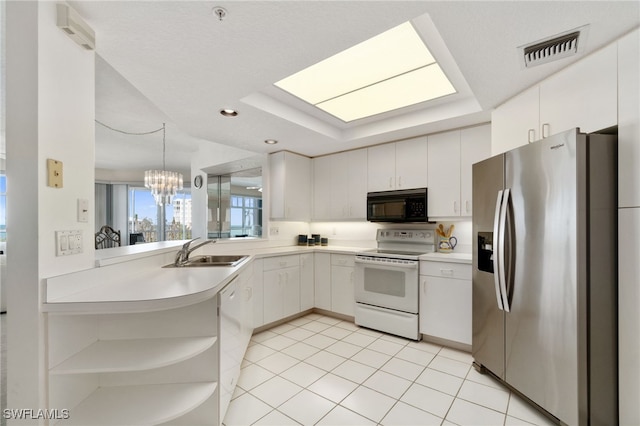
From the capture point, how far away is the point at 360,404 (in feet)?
6.45

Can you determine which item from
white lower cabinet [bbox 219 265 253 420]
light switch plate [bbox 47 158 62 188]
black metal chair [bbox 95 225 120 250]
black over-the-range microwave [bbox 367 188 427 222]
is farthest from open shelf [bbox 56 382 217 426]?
black metal chair [bbox 95 225 120 250]

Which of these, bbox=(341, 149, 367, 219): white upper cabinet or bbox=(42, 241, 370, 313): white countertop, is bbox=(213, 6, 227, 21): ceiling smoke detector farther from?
bbox=(341, 149, 367, 219): white upper cabinet

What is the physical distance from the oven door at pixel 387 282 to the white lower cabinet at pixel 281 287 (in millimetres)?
795

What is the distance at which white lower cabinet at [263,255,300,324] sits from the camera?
3312 mm

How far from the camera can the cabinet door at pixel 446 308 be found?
2.71 m

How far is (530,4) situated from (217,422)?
8.88ft

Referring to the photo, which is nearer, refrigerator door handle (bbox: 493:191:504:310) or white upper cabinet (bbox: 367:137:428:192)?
refrigerator door handle (bbox: 493:191:504:310)

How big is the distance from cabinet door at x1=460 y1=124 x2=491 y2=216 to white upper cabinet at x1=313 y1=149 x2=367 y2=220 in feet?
3.87

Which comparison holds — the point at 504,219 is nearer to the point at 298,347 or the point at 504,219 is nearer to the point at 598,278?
the point at 598,278

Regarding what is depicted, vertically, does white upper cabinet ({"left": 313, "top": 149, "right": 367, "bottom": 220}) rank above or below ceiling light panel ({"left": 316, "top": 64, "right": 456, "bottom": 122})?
below

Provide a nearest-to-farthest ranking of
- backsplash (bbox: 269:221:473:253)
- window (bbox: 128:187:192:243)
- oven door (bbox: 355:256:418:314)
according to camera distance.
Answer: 1. oven door (bbox: 355:256:418:314)
2. backsplash (bbox: 269:221:473:253)
3. window (bbox: 128:187:192:243)

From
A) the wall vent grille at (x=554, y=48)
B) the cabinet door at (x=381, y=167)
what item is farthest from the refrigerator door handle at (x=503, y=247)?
the cabinet door at (x=381, y=167)

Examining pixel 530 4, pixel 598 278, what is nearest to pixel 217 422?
pixel 598 278

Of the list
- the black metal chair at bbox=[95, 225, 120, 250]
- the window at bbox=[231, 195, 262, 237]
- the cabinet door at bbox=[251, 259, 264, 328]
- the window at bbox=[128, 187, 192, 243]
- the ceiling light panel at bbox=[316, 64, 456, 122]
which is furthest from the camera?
the window at bbox=[128, 187, 192, 243]
